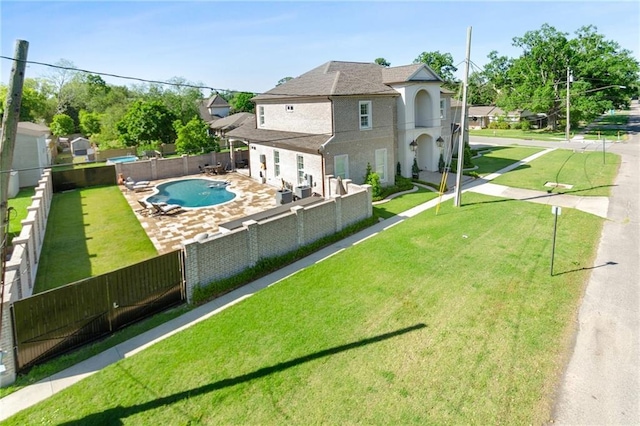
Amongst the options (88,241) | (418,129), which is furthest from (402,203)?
(88,241)

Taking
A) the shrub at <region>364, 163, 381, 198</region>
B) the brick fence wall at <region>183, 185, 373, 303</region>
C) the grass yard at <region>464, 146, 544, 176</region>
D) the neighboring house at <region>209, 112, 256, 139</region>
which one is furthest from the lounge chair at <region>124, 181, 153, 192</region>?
the grass yard at <region>464, 146, 544, 176</region>

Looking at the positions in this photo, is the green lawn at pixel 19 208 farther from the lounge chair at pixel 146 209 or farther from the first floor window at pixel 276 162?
the first floor window at pixel 276 162

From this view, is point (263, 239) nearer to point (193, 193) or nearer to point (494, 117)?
point (193, 193)

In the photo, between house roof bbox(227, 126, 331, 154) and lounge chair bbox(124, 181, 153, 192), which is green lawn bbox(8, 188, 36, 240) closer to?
lounge chair bbox(124, 181, 153, 192)

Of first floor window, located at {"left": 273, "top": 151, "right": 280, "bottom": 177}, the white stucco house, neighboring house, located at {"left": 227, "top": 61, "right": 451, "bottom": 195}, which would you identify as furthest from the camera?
the white stucco house

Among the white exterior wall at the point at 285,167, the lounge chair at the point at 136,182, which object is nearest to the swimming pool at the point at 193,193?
the lounge chair at the point at 136,182

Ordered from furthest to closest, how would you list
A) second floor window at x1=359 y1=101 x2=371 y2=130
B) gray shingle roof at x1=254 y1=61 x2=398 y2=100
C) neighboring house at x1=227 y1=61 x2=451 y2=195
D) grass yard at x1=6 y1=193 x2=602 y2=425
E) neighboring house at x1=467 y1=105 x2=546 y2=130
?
neighboring house at x1=467 y1=105 x2=546 y2=130
second floor window at x1=359 y1=101 x2=371 y2=130
gray shingle roof at x1=254 y1=61 x2=398 y2=100
neighboring house at x1=227 y1=61 x2=451 y2=195
grass yard at x1=6 y1=193 x2=602 y2=425

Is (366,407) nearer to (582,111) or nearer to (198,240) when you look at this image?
(198,240)
